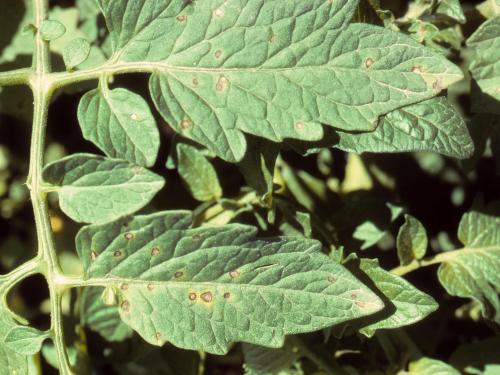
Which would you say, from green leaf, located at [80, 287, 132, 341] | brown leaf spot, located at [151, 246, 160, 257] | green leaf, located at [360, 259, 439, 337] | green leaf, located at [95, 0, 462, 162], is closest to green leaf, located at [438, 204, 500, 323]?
green leaf, located at [360, 259, 439, 337]

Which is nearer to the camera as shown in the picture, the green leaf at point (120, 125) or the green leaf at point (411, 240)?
the green leaf at point (120, 125)

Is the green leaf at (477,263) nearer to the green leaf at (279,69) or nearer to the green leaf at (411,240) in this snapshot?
the green leaf at (411,240)

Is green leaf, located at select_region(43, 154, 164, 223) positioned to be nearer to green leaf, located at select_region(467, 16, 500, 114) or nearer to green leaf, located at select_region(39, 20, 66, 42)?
green leaf, located at select_region(39, 20, 66, 42)

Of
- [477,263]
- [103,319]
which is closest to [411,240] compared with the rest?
[477,263]

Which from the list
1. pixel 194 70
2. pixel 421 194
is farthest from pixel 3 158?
pixel 421 194

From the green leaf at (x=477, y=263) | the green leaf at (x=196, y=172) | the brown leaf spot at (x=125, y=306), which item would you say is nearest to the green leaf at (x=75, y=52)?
the green leaf at (x=196, y=172)
